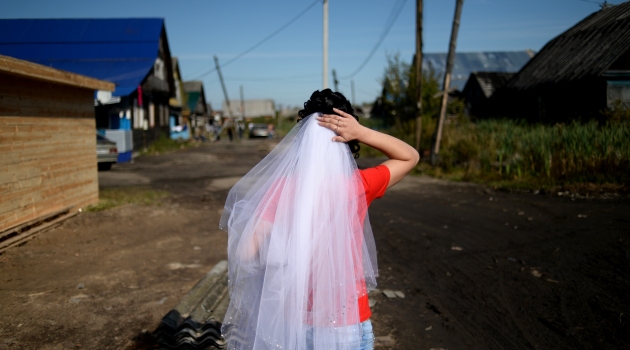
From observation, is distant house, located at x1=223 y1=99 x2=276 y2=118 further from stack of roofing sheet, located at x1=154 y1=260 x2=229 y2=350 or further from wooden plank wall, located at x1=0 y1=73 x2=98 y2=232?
stack of roofing sheet, located at x1=154 y1=260 x2=229 y2=350

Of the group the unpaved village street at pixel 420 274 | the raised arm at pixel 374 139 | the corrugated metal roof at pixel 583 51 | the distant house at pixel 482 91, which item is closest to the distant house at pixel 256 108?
the distant house at pixel 482 91

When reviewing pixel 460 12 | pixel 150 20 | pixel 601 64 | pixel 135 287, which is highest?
pixel 150 20

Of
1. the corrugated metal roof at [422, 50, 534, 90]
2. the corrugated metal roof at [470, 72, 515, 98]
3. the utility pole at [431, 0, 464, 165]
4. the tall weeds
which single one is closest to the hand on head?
the tall weeds

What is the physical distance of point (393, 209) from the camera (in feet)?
33.0

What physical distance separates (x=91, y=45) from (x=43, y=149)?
17611 millimetres

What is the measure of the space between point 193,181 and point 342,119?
13.0 metres

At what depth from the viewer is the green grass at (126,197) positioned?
9845 millimetres

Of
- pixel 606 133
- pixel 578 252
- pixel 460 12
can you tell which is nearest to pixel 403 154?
pixel 578 252

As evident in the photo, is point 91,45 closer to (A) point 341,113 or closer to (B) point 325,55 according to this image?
(B) point 325,55

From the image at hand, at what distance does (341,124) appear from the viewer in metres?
2.24

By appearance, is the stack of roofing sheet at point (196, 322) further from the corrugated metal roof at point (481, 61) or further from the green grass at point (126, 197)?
the corrugated metal roof at point (481, 61)

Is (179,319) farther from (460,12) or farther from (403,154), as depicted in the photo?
(460,12)

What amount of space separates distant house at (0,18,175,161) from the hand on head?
1904 centimetres

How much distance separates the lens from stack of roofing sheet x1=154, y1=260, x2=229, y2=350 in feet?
13.0
